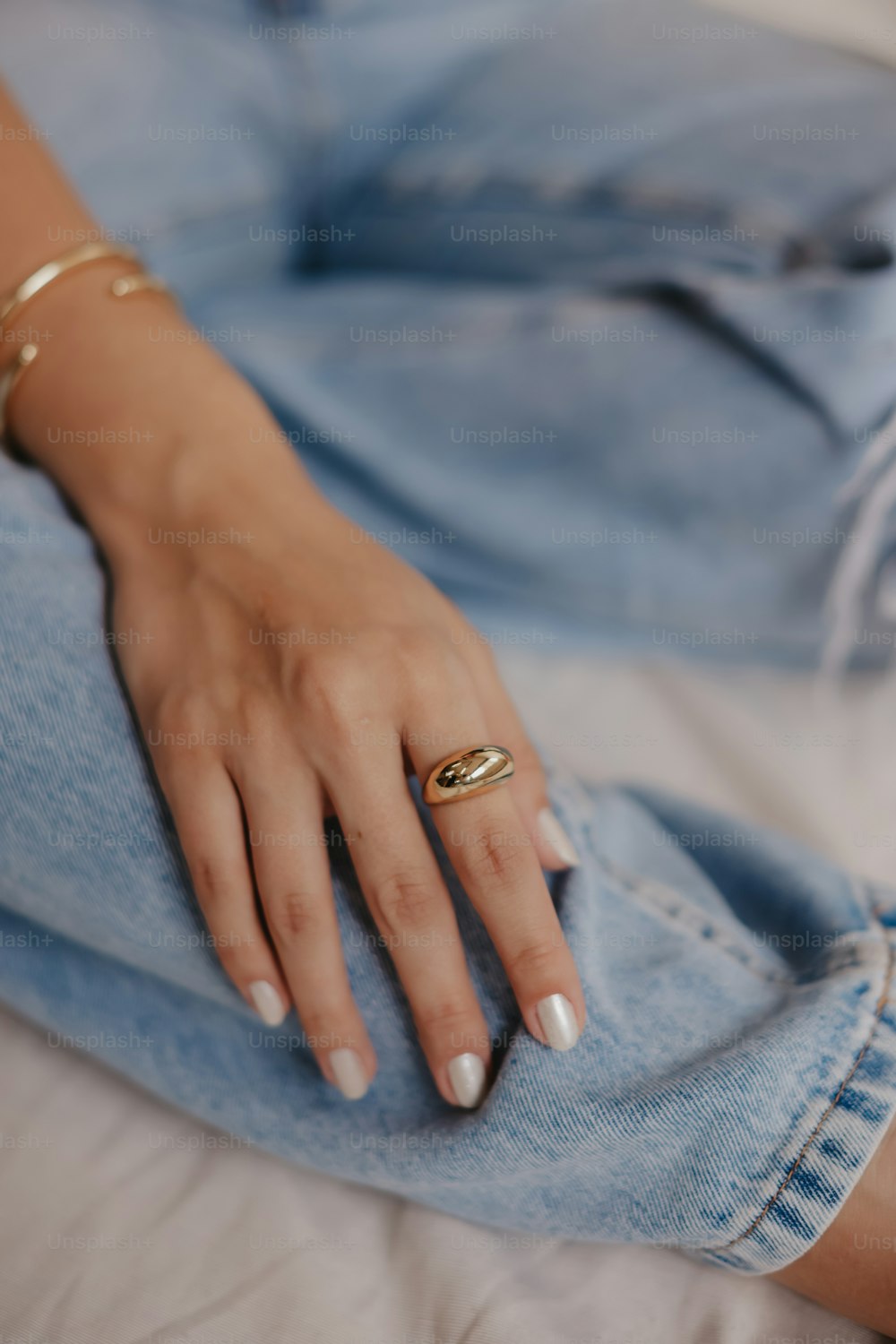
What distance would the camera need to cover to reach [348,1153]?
55 cm

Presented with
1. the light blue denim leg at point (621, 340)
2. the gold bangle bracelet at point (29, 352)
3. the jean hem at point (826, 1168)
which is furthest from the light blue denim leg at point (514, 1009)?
the light blue denim leg at point (621, 340)

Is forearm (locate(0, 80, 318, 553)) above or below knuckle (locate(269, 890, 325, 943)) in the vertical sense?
above

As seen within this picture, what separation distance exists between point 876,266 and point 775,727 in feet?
1.23

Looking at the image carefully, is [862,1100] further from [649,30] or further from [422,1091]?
[649,30]

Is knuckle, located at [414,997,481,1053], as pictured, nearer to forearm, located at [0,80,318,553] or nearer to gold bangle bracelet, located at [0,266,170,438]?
forearm, located at [0,80,318,553]

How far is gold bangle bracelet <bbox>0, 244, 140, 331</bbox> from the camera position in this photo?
28.3 inches

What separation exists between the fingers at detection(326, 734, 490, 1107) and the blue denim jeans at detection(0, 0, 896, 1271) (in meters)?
0.02

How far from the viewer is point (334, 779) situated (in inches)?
20.6

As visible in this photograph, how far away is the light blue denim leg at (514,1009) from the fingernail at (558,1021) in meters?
0.01

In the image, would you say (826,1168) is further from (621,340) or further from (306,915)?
(621,340)

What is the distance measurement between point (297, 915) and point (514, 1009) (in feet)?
0.42

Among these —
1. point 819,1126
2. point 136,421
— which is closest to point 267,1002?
point 819,1126

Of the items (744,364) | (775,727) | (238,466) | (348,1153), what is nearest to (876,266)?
(744,364)

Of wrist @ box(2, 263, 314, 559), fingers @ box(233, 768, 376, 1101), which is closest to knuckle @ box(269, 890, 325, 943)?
fingers @ box(233, 768, 376, 1101)
